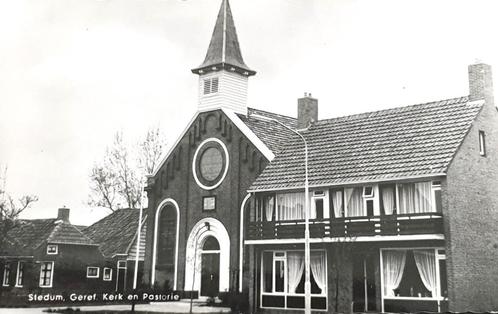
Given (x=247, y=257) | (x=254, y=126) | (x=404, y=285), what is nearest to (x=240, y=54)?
(x=254, y=126)

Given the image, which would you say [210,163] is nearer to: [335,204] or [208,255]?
[208,255]

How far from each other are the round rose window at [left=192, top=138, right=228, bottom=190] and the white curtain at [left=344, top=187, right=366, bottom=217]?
10.4 meters

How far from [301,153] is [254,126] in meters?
5.72

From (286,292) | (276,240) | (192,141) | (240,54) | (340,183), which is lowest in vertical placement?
(286,292)

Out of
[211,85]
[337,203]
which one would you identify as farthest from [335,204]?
[211,85]

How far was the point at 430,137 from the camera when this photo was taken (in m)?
30.4

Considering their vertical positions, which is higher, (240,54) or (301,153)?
(240,54)

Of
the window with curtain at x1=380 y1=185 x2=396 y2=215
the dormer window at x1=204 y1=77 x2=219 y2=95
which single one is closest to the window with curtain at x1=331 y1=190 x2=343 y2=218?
the window with curtain at x1=380 y1=185 x2=396 y2=215

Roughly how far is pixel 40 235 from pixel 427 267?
28941 mm

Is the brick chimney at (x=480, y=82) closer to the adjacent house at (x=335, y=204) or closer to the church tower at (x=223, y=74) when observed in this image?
the adjacent house at (x=335, y=204)

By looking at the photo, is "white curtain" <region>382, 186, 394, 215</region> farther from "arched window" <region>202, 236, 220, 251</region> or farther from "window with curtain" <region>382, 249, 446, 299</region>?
"arched window" <region>202, 236, 220, 251</region>

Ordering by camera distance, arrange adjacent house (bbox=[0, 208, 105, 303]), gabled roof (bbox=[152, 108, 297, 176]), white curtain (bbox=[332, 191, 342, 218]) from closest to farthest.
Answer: white curtain (bbox=[332, 191, 342, 218]) → gabled roof (bbox=[152, 108, 297, 176]) → adjacent house (bbox=[0, 208, 105, 303])

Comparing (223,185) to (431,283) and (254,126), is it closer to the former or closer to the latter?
(254,126)

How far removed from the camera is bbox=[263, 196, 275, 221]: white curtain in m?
34.7
